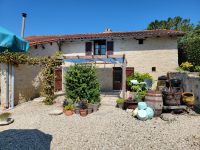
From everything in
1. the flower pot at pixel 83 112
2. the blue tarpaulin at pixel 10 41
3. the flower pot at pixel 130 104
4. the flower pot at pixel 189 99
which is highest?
the blue tarpaulin at pixel 10 41

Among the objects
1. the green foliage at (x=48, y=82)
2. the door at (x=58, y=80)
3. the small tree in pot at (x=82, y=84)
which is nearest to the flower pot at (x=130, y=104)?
the small tree in pot at (x=82, y=84)

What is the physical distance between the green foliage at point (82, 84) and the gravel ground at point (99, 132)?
1347mm

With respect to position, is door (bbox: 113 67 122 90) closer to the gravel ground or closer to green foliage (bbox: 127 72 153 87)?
green foliage (bbox: 127 72 153 87)

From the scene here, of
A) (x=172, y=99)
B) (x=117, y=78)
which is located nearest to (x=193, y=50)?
(x=117, y=78)

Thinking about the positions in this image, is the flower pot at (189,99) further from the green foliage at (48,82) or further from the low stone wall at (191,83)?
the green foliage at (48,82)

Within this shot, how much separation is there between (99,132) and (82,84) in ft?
13.6

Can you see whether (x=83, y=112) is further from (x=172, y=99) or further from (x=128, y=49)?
(x=128, y=49)

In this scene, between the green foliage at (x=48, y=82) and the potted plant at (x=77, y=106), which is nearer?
the potted plant at (x=77, y=106)

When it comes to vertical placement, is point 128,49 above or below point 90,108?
above

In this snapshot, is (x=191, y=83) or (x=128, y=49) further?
(x=128, y=49)

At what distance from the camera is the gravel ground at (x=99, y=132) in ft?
20.5

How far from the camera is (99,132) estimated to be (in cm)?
748

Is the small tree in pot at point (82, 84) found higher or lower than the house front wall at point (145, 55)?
lower

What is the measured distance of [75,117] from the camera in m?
9.62
